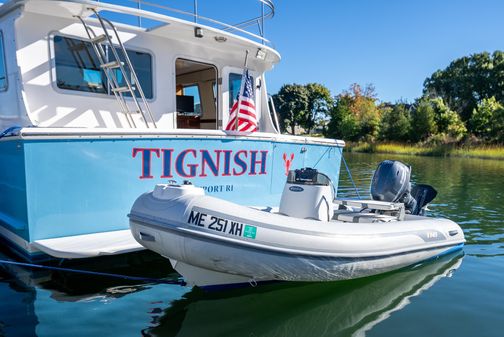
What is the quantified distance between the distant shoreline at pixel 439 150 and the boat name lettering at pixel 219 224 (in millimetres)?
27117

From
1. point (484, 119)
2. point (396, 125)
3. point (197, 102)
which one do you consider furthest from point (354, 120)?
point (197, 102)

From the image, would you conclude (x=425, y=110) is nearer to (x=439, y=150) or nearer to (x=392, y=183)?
(x=439, y=150)

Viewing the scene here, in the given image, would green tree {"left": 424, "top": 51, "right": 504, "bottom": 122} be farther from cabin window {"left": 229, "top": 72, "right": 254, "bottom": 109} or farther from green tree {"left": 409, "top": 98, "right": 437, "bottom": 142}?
cabin window {"left": 229, "top": 72, "right": 254, "bottom": 109}

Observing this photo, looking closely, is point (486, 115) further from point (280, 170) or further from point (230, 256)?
point (230, 256)

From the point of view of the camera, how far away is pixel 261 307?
3.72 meters

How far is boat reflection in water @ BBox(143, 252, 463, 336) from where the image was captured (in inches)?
132

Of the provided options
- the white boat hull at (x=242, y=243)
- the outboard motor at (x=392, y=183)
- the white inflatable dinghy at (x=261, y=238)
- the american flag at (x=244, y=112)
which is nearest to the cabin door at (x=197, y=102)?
the american flag at (x=244, y=112)

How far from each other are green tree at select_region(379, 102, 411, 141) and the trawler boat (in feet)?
99.4

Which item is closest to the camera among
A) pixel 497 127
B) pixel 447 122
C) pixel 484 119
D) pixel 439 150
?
pixel 439 150

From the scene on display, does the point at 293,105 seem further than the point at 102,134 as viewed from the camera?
Yes

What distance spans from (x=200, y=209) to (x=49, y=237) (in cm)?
172

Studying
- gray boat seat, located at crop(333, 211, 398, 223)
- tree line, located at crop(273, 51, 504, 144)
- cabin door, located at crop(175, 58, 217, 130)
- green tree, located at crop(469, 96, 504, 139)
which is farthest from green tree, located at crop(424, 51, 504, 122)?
gray boat seat, located at crop(333, 211, 398, 223)

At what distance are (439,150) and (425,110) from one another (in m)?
5.95

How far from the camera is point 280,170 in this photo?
19.4 feet
